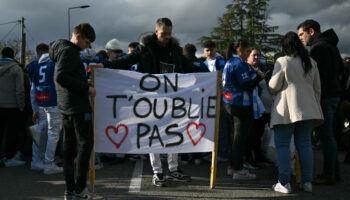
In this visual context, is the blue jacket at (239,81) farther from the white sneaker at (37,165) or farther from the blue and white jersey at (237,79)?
the white sneaker at (37,165)

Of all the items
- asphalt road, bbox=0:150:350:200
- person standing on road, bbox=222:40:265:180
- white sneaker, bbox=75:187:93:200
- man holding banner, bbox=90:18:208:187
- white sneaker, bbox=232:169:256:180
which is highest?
man holding banner, bbox=90:18:208:187

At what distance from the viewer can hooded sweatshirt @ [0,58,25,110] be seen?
5.74m

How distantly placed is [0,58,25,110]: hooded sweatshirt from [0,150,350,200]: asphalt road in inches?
45.0

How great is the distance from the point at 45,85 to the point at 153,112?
206cm

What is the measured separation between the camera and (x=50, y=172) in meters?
5.07

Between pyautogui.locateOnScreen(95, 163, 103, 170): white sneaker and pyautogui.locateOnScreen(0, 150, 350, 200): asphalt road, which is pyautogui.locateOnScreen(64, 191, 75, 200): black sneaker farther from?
pyautogui.locateOnScreen(95, 163, 103, 170): white sneaker

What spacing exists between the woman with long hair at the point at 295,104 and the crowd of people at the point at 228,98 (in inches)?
0.5

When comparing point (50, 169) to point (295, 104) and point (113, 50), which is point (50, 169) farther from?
point (295, 104)

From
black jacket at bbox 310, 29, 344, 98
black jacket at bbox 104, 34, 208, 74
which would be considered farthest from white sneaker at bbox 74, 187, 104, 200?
black jacket at bbox 310, 29, 344, 98

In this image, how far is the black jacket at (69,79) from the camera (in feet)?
10.8

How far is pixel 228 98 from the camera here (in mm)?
4617

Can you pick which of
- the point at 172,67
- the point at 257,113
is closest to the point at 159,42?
the point at 172,67

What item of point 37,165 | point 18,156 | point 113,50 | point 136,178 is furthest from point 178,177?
point 18,156

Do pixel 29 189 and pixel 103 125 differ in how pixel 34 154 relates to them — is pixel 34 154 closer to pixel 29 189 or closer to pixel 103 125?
pixel 29 189
